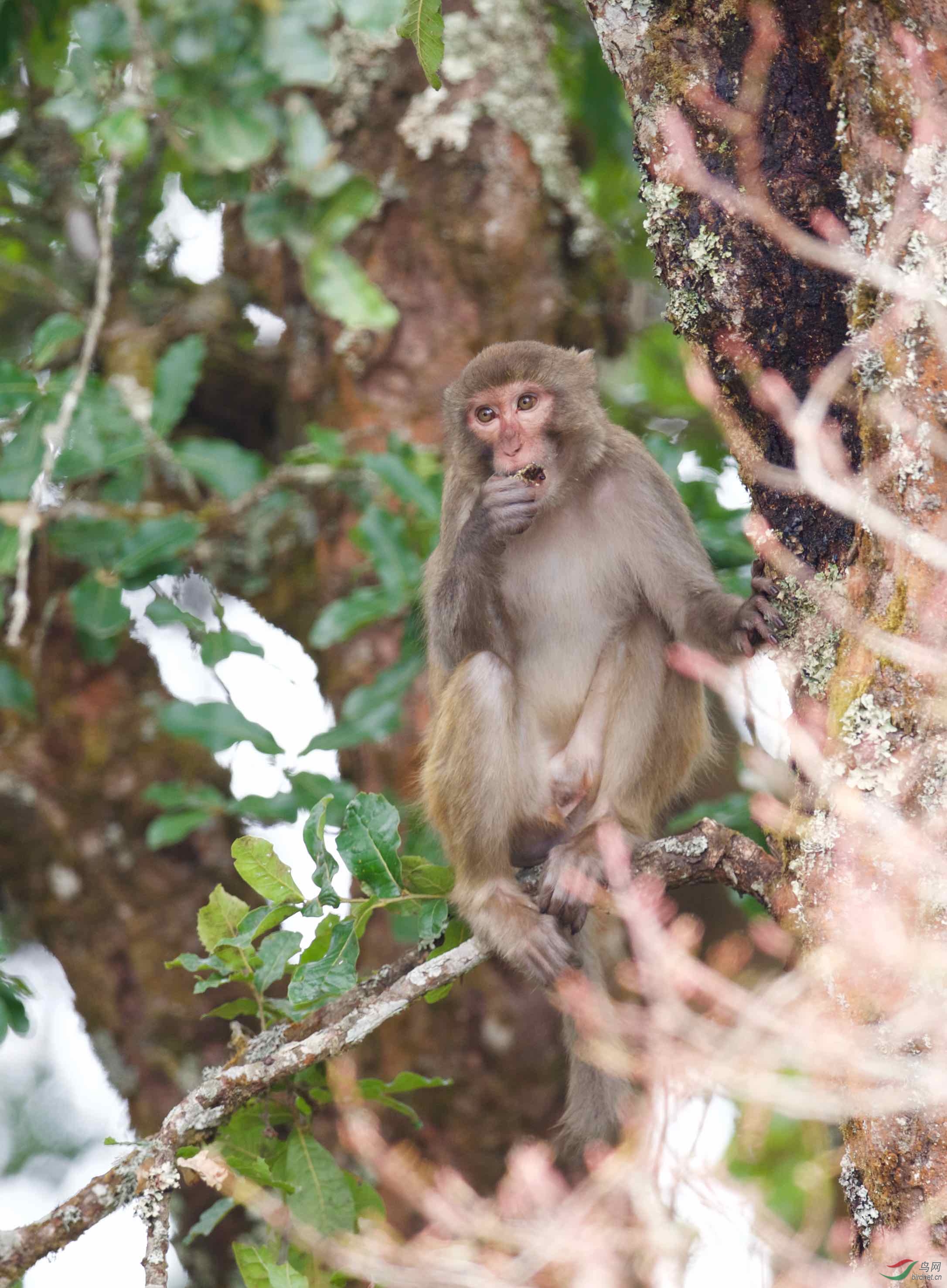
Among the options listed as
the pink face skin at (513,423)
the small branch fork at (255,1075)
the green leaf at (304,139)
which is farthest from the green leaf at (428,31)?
the small branch fork at (255,1075)

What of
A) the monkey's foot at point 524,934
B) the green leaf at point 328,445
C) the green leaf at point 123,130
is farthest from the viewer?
the green leaf at point 328,445

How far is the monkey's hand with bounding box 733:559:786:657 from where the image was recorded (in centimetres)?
267

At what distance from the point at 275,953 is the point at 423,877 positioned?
39 cm

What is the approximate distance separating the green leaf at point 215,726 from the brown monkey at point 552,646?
501mm

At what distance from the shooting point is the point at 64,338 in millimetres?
3830

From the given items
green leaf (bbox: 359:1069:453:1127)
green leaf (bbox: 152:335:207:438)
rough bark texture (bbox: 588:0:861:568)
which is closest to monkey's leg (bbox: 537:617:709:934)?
green leaf (bbox: 359:1069:453:1127)

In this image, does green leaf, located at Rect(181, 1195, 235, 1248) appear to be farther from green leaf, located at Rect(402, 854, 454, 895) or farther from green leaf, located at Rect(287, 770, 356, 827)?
green leaf, located at Rect(287, 770, 356, 827)

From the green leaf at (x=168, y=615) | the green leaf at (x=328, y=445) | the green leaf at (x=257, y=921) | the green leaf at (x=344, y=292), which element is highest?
the green leaf at (x=344, y=292)

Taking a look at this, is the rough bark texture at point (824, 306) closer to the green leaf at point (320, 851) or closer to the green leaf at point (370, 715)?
the green leaf at point (320, 851)

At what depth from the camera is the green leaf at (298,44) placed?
2295 millimetres

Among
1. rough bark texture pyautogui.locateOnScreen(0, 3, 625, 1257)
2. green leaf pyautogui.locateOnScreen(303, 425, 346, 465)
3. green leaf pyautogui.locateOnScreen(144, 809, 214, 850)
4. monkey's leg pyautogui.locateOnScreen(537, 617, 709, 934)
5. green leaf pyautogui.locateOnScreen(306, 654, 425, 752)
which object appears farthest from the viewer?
rough bark texture pyautogui.locateOnScreen(0, 3, 625, 1257)

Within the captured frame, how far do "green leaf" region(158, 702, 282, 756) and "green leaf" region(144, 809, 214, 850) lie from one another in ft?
0.72

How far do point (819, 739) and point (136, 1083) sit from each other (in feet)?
9.41

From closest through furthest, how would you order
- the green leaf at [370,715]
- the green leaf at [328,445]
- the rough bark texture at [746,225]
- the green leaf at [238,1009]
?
the rough bark texture at [746,225] → the green leaf at [238,1009] → the green leaf at [370,715] → the green leaf at [328,445]
